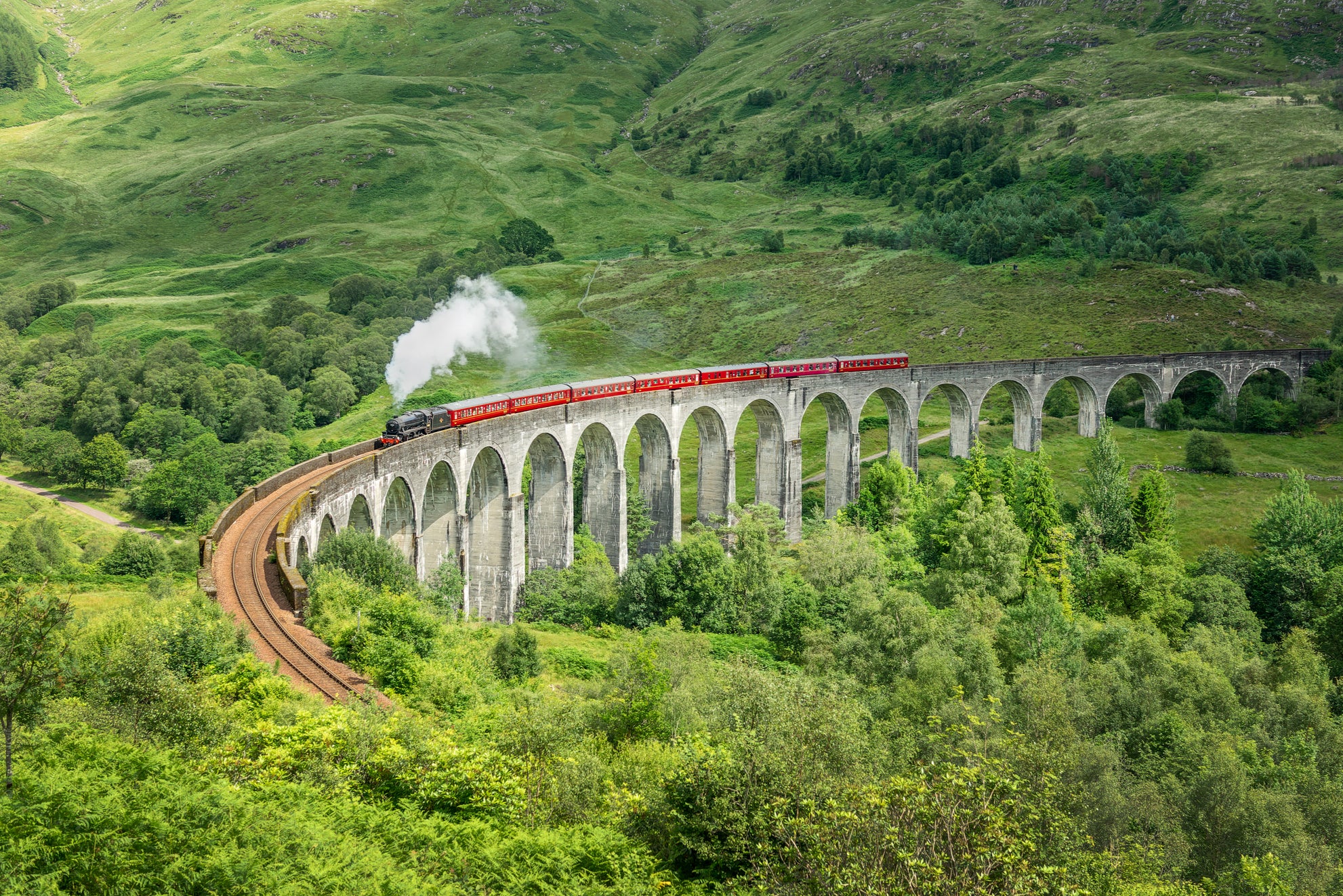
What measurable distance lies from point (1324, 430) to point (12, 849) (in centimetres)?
11776

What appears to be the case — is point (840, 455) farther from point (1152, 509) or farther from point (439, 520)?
point (439, 520)

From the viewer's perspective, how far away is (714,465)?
81.9 meters

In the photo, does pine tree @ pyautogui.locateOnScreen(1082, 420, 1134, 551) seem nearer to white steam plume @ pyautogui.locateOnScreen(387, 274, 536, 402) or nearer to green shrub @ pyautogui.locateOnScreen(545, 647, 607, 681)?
green shrub @ pyautogui.locateOnScreen(545, 647, 607, 681)

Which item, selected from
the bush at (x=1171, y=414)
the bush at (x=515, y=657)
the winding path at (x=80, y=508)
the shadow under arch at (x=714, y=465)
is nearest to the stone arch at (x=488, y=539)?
the bush at (x=515, y=657)

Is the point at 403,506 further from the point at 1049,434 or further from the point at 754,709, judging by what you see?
the point at 1049,434

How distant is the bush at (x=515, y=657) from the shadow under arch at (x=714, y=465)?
3958 cm

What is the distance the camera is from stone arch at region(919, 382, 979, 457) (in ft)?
325

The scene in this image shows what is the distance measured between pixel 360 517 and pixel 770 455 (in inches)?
1769

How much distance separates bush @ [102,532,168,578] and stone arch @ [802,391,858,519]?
183 feet

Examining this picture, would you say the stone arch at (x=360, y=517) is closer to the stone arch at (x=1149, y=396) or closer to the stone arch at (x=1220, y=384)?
the stone arch at (x=1149, y=396)

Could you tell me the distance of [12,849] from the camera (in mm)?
17062

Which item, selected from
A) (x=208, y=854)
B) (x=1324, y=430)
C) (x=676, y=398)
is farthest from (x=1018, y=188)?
(x=208, y=854)

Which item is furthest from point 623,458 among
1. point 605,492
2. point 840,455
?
point 840,455

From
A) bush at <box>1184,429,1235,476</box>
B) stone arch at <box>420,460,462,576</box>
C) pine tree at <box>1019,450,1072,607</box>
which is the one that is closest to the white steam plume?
stone arch at <box>420,460,462,576</box>
